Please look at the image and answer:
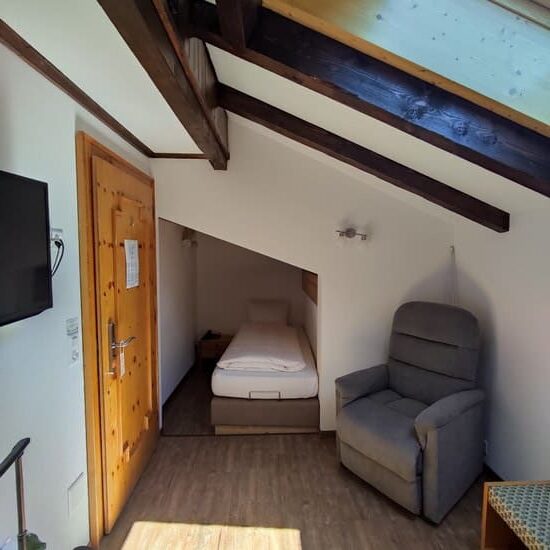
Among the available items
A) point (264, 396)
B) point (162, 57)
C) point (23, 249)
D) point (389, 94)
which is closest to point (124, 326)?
point (23, 249)

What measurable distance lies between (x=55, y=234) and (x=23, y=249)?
17.4 inches

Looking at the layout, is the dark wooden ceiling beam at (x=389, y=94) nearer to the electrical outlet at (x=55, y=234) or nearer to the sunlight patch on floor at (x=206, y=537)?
the electrical outlet at (x=55, y=234)

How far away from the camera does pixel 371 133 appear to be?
208cm

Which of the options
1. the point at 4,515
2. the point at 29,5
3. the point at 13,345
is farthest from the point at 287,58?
the point at 4,515

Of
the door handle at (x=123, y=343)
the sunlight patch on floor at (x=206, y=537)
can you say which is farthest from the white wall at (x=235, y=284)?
the sunlight patch on floor at (x=206, y=537)

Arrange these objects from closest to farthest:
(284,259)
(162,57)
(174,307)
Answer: (162,57) → (284,259) → (174,307)

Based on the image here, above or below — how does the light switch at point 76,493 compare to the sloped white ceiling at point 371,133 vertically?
below

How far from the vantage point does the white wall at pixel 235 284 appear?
5.37 meters

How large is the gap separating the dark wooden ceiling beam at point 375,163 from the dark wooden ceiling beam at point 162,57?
0.46 meters

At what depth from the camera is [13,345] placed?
1358 mm

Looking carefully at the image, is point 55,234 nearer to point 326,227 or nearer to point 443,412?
point 326,227

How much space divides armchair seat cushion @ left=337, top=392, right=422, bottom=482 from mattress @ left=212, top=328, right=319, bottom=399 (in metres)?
0.57

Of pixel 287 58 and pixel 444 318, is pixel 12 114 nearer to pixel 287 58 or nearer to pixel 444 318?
pixel 287 58

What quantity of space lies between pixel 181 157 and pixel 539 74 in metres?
2.43
